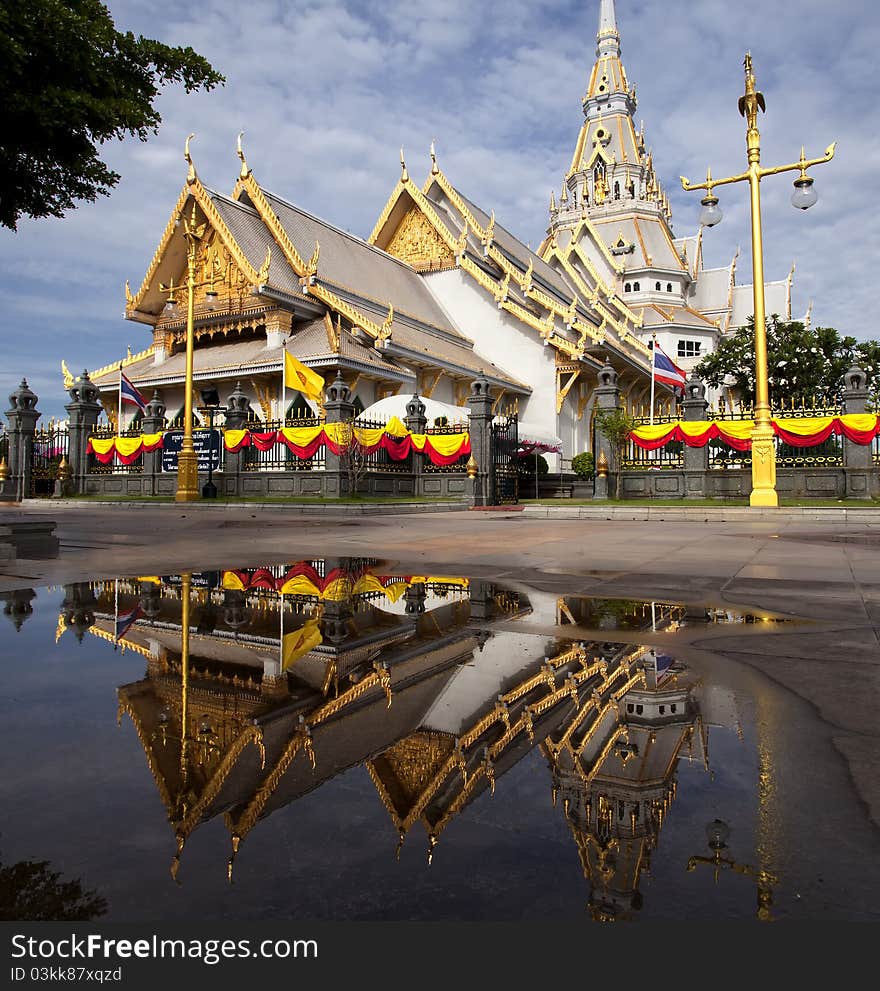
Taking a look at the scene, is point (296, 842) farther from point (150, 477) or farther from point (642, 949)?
point (150, 477)

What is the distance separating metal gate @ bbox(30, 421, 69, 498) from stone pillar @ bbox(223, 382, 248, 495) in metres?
7.40

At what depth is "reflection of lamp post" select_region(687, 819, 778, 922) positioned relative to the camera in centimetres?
122

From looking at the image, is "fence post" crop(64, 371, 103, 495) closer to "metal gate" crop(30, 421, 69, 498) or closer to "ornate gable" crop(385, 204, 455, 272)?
"metal gate" crop(30, 421, 69, 498)

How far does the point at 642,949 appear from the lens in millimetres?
1109

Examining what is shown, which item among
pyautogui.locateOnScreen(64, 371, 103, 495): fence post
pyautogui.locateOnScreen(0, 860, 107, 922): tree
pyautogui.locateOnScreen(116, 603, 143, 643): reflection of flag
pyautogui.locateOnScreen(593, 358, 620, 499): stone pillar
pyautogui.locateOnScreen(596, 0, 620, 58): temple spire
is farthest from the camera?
pyautogui.locateOnScreen(596, 0, 620, 58): temple spire

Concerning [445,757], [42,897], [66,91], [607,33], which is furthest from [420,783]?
[607,33]

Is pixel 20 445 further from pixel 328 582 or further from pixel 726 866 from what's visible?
pixel 726 866

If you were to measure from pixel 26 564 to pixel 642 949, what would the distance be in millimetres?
6760

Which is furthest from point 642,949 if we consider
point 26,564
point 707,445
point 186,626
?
point 707,445

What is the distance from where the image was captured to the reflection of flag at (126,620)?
344 cm

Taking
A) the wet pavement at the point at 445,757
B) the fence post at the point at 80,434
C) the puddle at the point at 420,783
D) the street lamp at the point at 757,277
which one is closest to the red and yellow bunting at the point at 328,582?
the wet pavement at the point at 445,757

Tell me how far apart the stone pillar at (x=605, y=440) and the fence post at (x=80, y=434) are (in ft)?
57.9

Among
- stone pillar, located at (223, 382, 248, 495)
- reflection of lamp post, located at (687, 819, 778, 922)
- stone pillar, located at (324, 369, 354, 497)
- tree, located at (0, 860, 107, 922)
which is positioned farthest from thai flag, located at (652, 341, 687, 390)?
tree, located at (0, 860, 107, 922)

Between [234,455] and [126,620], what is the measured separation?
65.4ft
